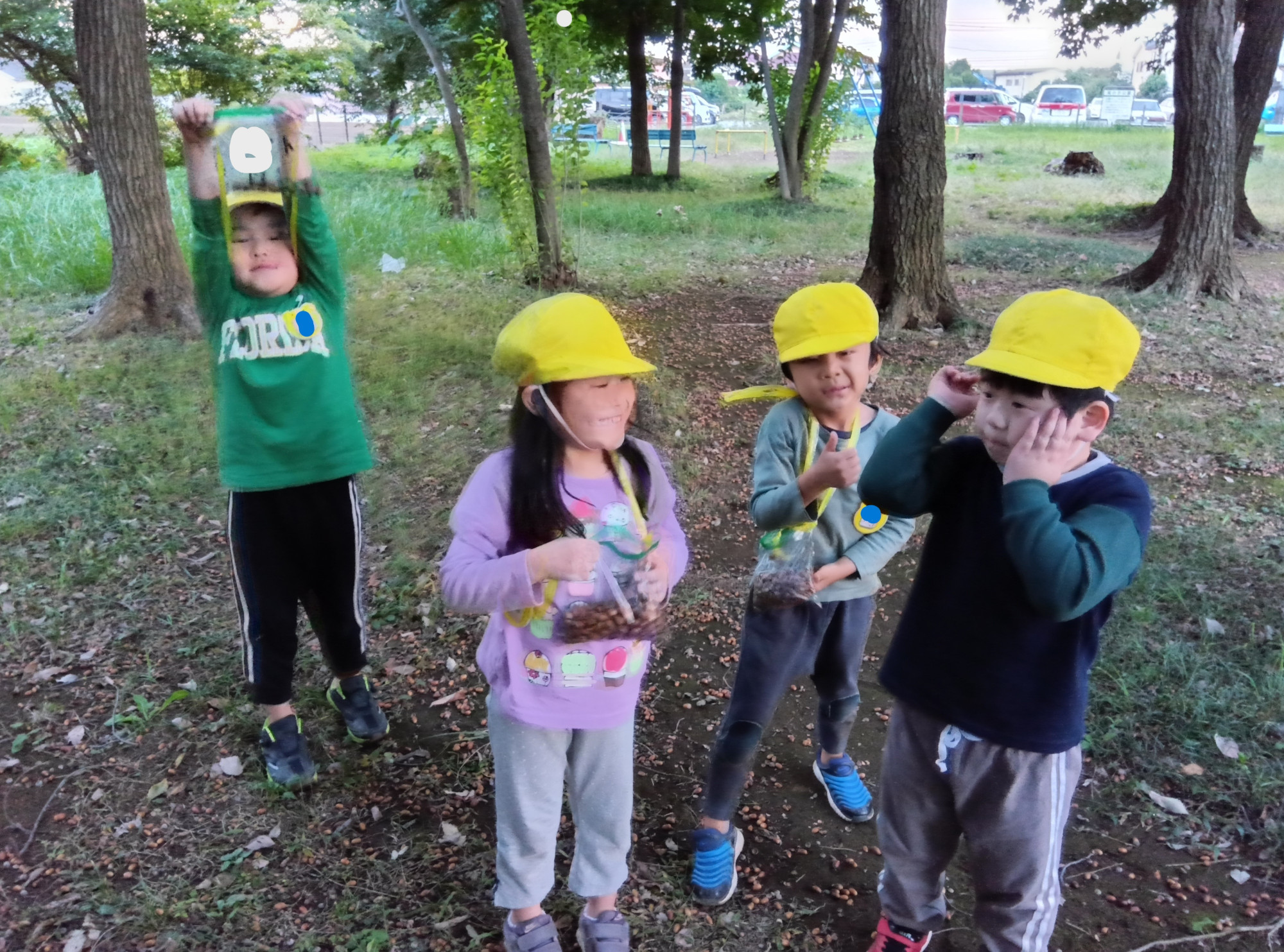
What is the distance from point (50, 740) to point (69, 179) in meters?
16.9

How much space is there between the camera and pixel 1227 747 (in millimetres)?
2877

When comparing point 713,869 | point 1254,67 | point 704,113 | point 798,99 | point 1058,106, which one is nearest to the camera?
point 713,869

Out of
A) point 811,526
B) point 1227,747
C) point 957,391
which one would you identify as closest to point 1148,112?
point 1227,747

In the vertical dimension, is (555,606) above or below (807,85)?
below

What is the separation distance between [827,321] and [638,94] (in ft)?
64.6

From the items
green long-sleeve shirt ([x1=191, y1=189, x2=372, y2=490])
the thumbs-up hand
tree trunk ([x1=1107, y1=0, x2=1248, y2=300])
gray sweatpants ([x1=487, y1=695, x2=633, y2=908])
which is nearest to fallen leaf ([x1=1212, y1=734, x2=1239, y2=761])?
the thumbs-up hand

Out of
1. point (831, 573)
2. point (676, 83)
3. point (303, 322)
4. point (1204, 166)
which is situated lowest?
point (831, 573)

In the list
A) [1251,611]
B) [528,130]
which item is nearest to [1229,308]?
[1251,611]

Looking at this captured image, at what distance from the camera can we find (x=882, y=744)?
9.93 feet

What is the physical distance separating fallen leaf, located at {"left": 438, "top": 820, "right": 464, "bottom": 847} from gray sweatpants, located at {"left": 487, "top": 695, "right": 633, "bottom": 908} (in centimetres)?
57

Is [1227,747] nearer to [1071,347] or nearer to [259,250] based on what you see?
[1071,347]

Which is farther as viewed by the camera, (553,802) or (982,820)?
(553,802)

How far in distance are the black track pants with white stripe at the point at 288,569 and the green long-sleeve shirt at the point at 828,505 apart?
1283mm

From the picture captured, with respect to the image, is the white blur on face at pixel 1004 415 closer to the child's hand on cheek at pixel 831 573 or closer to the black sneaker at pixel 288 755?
the child's hand on cheek at pixel 831 573
